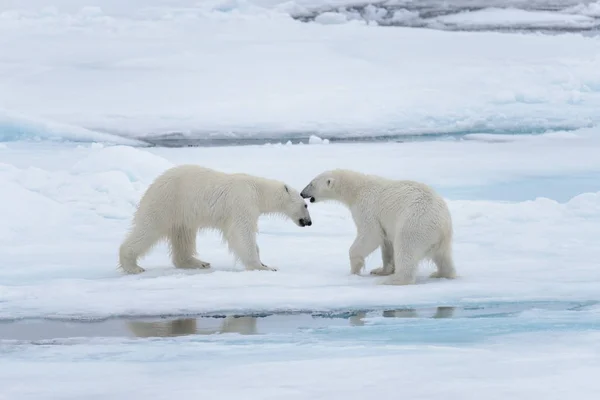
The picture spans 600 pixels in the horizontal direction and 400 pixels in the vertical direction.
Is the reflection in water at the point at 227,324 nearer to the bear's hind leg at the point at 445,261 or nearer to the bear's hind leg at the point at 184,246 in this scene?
the bear's hind leg at the point at 445,261

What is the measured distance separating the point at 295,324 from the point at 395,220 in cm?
131

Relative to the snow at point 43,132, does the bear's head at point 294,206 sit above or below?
below

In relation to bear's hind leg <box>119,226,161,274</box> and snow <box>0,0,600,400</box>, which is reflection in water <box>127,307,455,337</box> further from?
bear's hind leg <box>119,226,161,274</box>

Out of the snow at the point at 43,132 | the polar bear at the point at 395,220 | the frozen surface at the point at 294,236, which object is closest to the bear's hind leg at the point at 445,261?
the polar bear at the point at 395,220

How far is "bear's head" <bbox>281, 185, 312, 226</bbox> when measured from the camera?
618 centimetres

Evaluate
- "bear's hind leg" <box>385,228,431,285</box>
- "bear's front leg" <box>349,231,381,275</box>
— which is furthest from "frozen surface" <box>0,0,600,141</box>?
"bear's hind leg" <box>385,228,431,285</box>

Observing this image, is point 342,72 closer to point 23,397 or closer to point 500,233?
point 500,233

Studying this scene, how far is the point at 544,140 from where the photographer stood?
1265 cm

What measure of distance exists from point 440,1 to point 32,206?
1114 cm

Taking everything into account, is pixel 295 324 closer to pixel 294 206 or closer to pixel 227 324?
pixel 227 324

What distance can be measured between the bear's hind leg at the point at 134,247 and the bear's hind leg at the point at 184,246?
15 cm

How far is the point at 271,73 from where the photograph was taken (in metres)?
15.5

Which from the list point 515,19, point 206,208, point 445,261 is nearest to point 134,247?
point 206,208

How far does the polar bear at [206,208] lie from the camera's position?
19.6 feet
